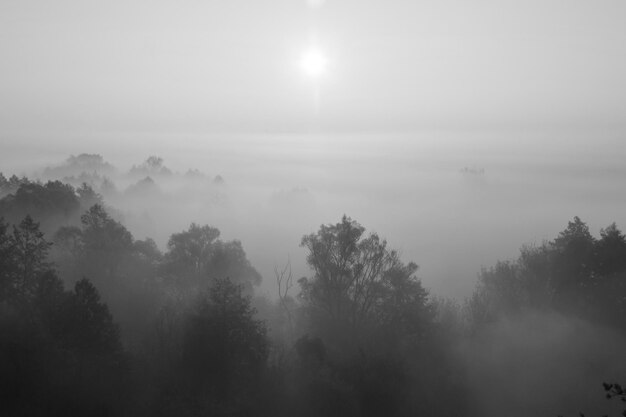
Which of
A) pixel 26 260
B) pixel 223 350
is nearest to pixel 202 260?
pixel 26 260

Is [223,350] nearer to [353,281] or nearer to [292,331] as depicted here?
[292,331]

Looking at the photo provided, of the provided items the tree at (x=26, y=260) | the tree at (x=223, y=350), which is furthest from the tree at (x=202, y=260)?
the tree at (x=223, y=350)

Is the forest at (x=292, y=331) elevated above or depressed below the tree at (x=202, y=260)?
below

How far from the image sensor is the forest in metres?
29.9

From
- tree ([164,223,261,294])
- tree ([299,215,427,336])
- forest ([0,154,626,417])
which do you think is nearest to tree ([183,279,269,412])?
forest ([0,154,626,417])

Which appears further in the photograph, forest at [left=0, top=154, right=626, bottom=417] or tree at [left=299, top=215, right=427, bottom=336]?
tree at [left=299, top=215, right=427, bottom=336]

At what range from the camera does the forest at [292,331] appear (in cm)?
2991

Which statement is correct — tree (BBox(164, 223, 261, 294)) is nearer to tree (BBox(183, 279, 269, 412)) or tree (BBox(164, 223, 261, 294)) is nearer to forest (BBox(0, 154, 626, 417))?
forest (BBox(0, 154, 626, 417))

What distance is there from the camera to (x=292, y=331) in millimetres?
40938

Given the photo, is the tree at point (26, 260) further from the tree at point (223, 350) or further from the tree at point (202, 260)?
the tree at point (223, 350)

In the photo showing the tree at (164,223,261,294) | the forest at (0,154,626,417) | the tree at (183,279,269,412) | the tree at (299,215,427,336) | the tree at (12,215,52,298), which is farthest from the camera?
the tree at (164,223,261,294)

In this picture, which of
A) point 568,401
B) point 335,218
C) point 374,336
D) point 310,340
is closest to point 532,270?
point 568,401

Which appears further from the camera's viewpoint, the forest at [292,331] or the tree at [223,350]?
the tree at [223,350]

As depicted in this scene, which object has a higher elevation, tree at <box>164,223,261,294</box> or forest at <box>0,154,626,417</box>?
tree at <box>164,223,261,294</box>
